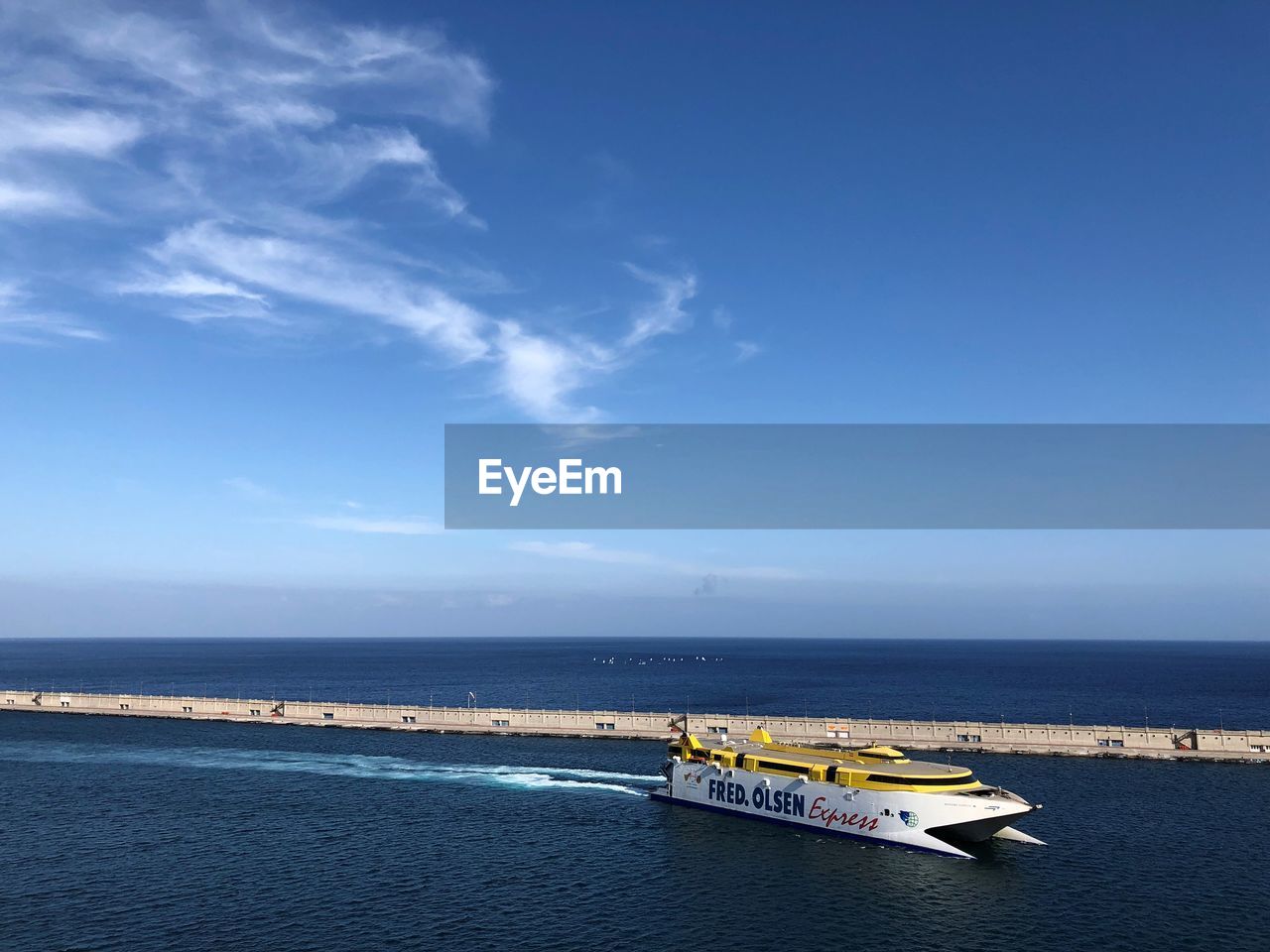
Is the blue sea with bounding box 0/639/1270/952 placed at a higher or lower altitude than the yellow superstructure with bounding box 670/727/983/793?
lower

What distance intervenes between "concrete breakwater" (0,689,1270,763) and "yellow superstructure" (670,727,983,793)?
104ft

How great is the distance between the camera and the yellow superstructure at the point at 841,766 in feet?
244

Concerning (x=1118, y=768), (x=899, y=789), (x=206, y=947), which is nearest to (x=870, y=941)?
(x=899, y=789)

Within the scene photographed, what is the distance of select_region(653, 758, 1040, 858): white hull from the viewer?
233 ft

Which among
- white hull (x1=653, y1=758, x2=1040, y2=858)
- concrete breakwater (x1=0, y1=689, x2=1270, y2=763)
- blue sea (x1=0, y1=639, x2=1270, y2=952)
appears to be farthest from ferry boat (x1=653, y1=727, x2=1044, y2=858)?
concrete breakwater (x1=0, y1=689, x2=1270, y2=763)

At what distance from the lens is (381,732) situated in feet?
465

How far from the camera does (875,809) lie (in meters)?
74.8

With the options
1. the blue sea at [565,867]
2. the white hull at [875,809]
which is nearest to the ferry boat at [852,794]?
the white hull at [875,809]

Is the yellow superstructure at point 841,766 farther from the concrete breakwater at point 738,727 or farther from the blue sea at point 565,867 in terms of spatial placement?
the concrete breakwater at point 738,727

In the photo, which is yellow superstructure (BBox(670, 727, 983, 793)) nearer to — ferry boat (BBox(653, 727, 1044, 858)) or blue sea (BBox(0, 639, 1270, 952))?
ferry boat (BBox(653, 727, 1044, 858))

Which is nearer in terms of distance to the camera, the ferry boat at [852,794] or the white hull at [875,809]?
the white hull at [875,809]

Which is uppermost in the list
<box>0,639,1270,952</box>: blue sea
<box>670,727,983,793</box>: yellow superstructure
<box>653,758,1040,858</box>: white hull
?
<box>670,727,983,793</box>: yellow superstructure

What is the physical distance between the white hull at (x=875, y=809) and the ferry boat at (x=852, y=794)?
9 cm

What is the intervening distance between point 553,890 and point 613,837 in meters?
15.7
